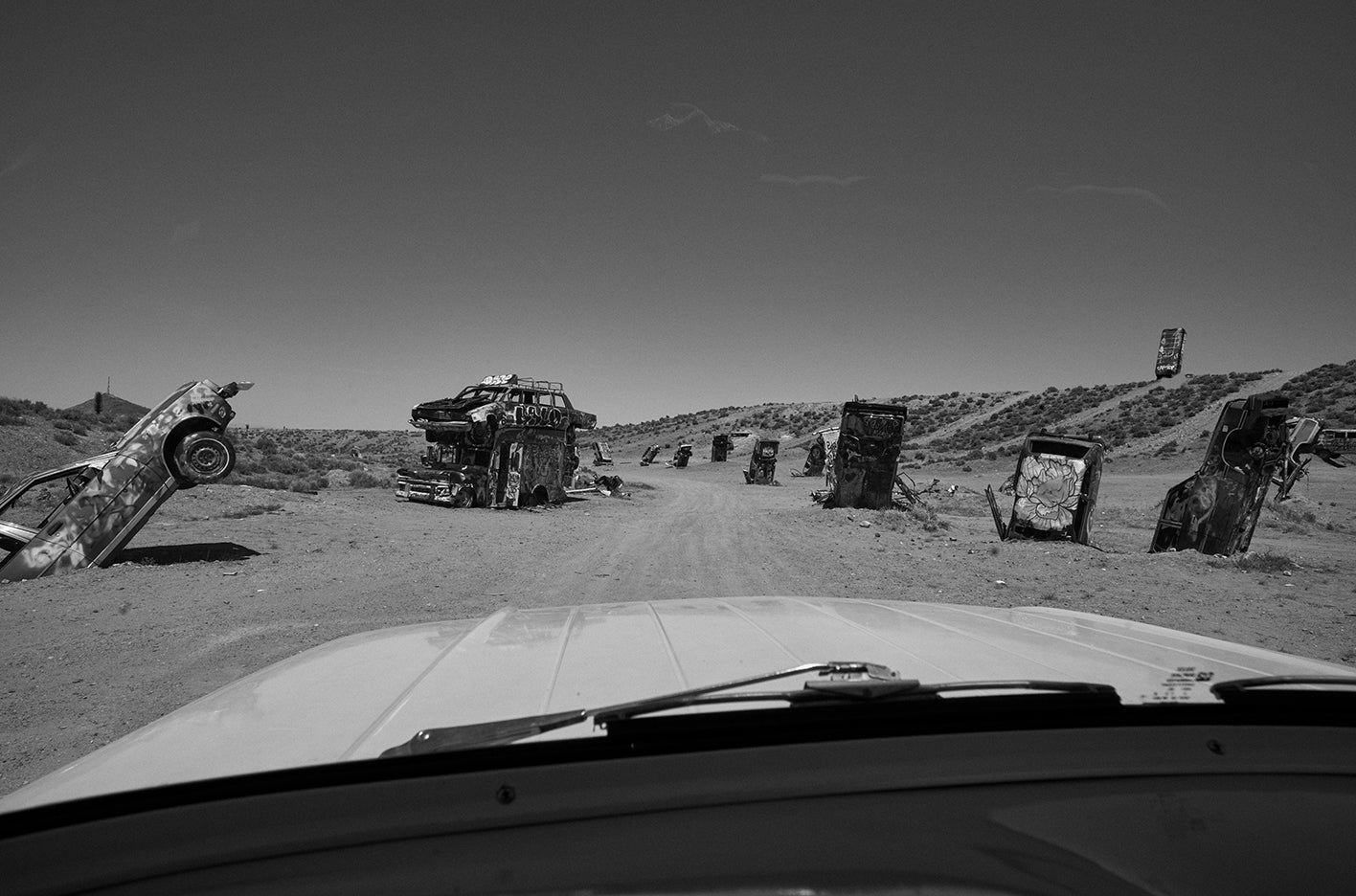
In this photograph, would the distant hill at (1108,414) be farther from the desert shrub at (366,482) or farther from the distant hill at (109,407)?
the distant hill at (109,407)

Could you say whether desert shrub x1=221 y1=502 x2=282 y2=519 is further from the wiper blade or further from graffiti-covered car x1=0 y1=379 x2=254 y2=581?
the wiper blade

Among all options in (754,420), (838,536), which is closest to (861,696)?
(838,536)

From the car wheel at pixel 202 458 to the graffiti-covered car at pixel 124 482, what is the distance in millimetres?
11

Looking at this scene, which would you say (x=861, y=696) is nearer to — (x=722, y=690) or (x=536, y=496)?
(x=722, y=690)

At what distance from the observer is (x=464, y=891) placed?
1183 millimetres

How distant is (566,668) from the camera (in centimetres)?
209

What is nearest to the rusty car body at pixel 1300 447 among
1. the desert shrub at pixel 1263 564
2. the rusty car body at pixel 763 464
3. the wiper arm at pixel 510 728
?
the desert shrub at pixel 1263 564

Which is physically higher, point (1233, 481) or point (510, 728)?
point (1233, 481)

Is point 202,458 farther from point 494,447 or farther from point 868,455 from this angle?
A: point 868,455

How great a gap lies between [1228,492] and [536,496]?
56.0 feet

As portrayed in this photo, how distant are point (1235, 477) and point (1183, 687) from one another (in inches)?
528

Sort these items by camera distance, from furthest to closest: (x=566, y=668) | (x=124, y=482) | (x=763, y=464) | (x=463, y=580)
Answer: (x=763, y=464)
(x=463, y=580)
(x=124, y=482)
(x=566, y=668)

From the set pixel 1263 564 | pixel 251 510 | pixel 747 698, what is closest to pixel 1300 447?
pixel 1263 564

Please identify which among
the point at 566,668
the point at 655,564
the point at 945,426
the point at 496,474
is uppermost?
the point at 945,426
